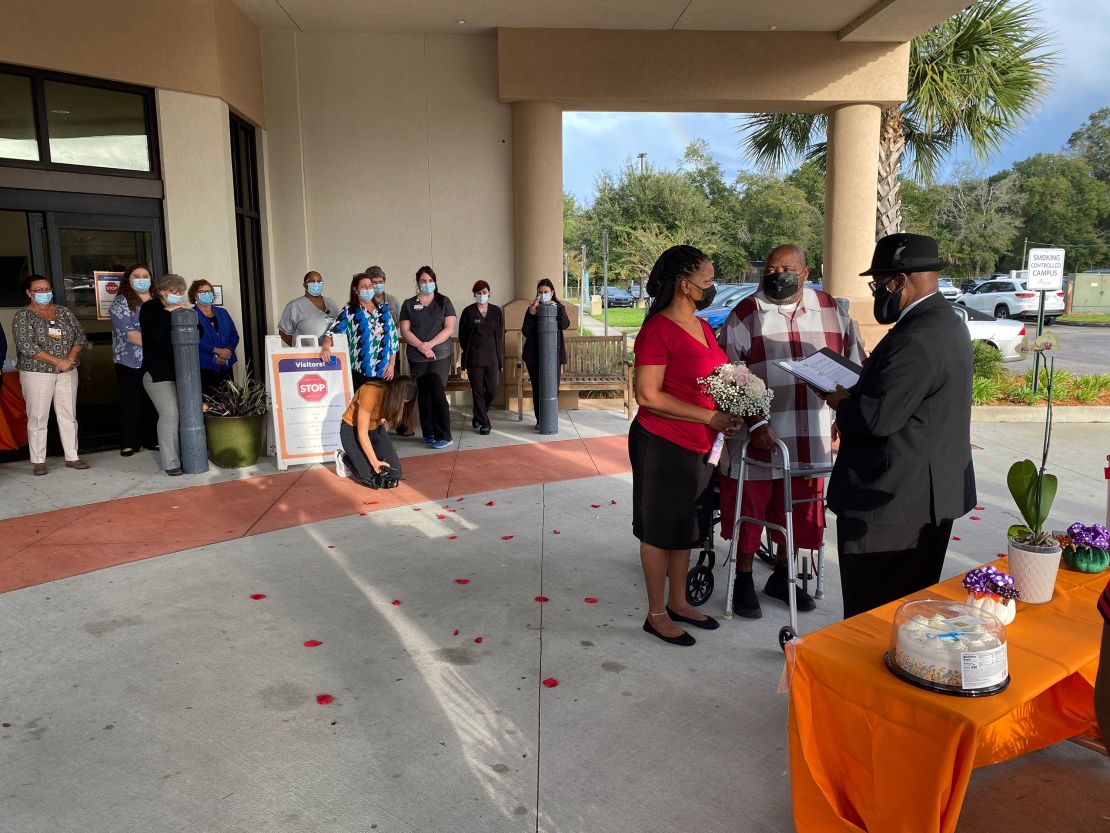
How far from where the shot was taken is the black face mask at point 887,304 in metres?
3.39

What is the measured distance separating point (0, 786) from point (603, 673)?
8.23 feet

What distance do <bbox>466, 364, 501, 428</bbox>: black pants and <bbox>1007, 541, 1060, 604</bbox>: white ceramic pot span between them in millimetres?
7572

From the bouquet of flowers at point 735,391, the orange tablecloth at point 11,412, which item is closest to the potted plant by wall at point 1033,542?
the bouquet of flowers at point 735,391

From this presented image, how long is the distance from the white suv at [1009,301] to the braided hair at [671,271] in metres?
29.9

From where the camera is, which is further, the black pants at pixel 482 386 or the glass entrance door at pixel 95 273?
the black pants at pixel 482 386

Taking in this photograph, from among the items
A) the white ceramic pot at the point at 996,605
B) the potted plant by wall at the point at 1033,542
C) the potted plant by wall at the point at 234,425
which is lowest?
the potted plant by wall at the point at 234,425

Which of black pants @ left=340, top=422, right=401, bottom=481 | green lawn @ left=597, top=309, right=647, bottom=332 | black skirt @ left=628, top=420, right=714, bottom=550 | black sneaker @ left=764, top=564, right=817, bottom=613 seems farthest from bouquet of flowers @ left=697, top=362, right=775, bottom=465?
green lawn @ left=597, top=309, right=647, bottom=332

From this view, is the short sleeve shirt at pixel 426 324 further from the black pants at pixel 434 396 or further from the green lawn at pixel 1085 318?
the green lawn at pixel 1085 318

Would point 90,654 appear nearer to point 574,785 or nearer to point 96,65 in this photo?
point 574,785

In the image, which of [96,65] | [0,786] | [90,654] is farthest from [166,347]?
[0,786]

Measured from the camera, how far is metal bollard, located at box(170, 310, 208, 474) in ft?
25.0

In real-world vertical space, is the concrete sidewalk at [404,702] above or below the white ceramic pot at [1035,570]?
below

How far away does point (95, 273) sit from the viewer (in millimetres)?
8891

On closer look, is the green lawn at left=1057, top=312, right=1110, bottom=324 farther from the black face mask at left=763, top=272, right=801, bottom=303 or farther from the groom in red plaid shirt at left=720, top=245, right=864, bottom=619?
the black face mask at left=763, top=272, right=801, bottom=303
